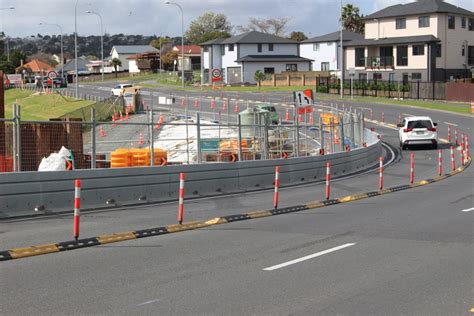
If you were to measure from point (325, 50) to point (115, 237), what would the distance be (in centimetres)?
9976

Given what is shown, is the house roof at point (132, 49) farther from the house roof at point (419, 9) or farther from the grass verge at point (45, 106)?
the house roof at point (419, 9)

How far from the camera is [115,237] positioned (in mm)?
12891

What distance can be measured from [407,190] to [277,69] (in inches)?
3459

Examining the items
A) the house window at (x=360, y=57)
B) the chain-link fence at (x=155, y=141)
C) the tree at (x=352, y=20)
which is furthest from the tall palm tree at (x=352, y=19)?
the chain-link fence at (x=155, y=141)

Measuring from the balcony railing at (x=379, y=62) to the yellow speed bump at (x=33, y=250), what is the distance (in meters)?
75.9

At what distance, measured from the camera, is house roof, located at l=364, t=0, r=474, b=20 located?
80.1m

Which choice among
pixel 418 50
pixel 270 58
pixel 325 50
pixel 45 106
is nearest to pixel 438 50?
pixel 418 50

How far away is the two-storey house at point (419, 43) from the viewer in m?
79.7

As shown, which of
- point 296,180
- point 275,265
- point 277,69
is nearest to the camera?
point 275,265

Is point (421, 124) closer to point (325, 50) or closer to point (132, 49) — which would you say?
point (325, 50)

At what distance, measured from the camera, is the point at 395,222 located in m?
15.1

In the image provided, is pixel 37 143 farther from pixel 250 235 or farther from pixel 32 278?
pixel 32 278

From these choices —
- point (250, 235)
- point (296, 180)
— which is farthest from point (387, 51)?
point (250, 235)

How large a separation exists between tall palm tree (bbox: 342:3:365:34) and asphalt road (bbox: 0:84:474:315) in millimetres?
116277
